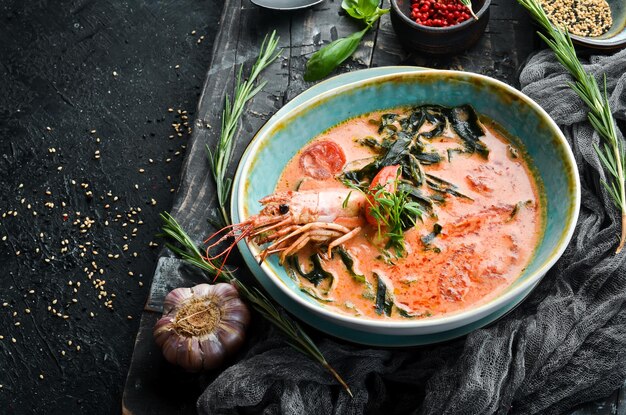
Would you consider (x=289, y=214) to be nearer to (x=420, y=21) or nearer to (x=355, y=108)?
(x=355, y=108)

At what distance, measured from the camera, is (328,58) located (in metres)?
4.33

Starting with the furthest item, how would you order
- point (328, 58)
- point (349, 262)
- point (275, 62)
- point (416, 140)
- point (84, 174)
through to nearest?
1. point (84, 174)
2. point (275, 62)
3. point (328, 58)
4. point (416, 140)
5. point (349, 262)

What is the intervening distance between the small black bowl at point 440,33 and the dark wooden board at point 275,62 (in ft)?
0.34

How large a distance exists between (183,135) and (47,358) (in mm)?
1554

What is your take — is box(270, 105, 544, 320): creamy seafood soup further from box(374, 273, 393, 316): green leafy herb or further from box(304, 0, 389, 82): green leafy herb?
box(304, 0, 389, 82): green leafy herb

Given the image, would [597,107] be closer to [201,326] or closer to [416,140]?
[416,140]

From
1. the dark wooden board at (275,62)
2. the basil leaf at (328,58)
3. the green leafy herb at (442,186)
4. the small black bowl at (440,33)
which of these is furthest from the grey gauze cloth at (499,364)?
the basil leaf at (328,58)

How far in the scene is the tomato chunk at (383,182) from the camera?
12.0 ft

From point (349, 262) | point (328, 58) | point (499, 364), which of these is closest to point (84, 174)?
point (328, 58)

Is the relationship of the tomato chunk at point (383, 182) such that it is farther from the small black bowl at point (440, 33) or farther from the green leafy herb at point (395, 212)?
the small black bowl at point (440, 33)

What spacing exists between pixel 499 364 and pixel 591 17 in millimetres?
2212

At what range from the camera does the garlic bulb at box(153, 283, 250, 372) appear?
371 centimetres

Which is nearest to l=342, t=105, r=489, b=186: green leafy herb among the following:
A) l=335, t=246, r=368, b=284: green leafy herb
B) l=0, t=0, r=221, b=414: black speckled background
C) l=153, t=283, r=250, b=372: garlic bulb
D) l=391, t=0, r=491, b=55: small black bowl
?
l=335, t=246, r=368, b=284: green leafy herb

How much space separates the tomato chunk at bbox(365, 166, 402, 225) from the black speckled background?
1.64 m
